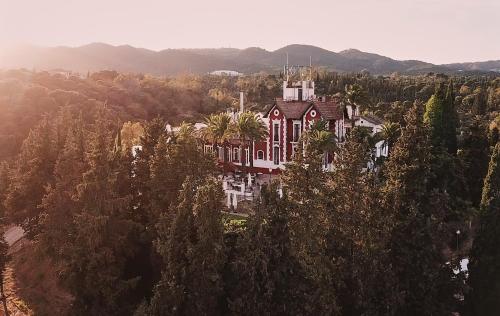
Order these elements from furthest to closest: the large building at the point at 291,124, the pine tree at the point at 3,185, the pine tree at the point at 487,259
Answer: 1. the large building at the point at 291,124
2. the pine tree at the point at 3,185
3. the pine tree at the point at 487,259

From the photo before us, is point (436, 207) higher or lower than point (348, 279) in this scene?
higher

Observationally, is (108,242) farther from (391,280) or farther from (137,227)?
(391,280)

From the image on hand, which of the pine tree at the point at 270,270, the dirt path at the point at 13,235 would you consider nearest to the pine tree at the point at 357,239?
the pine tree at the point at 270,270

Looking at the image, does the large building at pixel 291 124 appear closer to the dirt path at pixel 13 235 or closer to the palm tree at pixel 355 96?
the palm tree at pixel 355 96

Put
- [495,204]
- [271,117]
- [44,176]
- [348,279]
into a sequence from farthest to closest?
[271,117] < [44,176] < [495,204] < [348,279]

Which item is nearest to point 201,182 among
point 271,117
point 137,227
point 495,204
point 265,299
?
point 137,227

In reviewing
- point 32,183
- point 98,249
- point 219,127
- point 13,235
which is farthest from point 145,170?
point 13,235

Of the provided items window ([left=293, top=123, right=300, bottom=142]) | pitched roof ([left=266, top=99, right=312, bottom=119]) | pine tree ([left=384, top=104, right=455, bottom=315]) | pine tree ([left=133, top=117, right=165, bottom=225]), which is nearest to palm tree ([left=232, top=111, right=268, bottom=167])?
pitched roof ([left=266, top=99, right=312, bottom=119])
